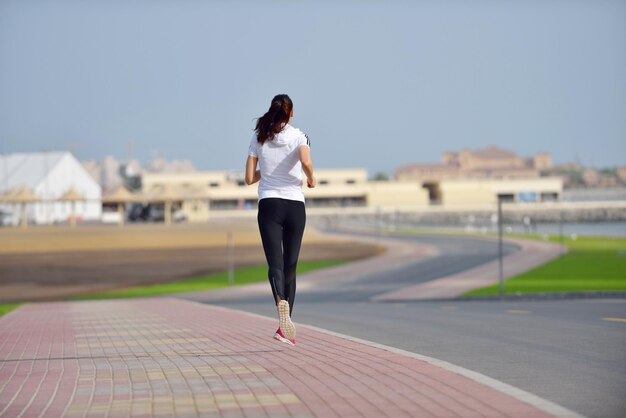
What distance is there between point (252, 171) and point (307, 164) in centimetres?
55

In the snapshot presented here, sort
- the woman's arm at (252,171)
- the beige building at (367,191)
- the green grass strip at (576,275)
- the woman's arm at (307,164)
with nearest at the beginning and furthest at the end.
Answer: the woman's arm at (307,164)
the woman's arm at (252,171)
the green grass strip at (576,275)
the beige building at (367,191)

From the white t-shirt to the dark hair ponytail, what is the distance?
0.05m

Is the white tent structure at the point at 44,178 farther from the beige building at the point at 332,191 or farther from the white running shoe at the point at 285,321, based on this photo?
the white running shoe at the point at 285,321

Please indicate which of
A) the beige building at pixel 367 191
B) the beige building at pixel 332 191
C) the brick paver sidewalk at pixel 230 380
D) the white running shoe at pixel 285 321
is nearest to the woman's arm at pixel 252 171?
the white running shoe at pixel 285 321

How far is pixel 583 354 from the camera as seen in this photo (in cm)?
983

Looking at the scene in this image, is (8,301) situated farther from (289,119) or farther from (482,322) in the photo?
(289,119)

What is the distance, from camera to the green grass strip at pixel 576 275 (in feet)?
89.7

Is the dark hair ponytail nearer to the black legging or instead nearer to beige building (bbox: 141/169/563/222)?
the black legging

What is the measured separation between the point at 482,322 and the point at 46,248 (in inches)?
1951

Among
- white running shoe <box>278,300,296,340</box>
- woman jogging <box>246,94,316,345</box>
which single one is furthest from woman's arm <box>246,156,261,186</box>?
white running shoe <box>278,300,296,340</box>

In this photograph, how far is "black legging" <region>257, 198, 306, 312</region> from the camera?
9.72 meters

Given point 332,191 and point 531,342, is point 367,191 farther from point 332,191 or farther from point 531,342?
point 531,342

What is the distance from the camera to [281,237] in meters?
9.86

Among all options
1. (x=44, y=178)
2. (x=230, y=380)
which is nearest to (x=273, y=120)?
(x=230, y=380)
